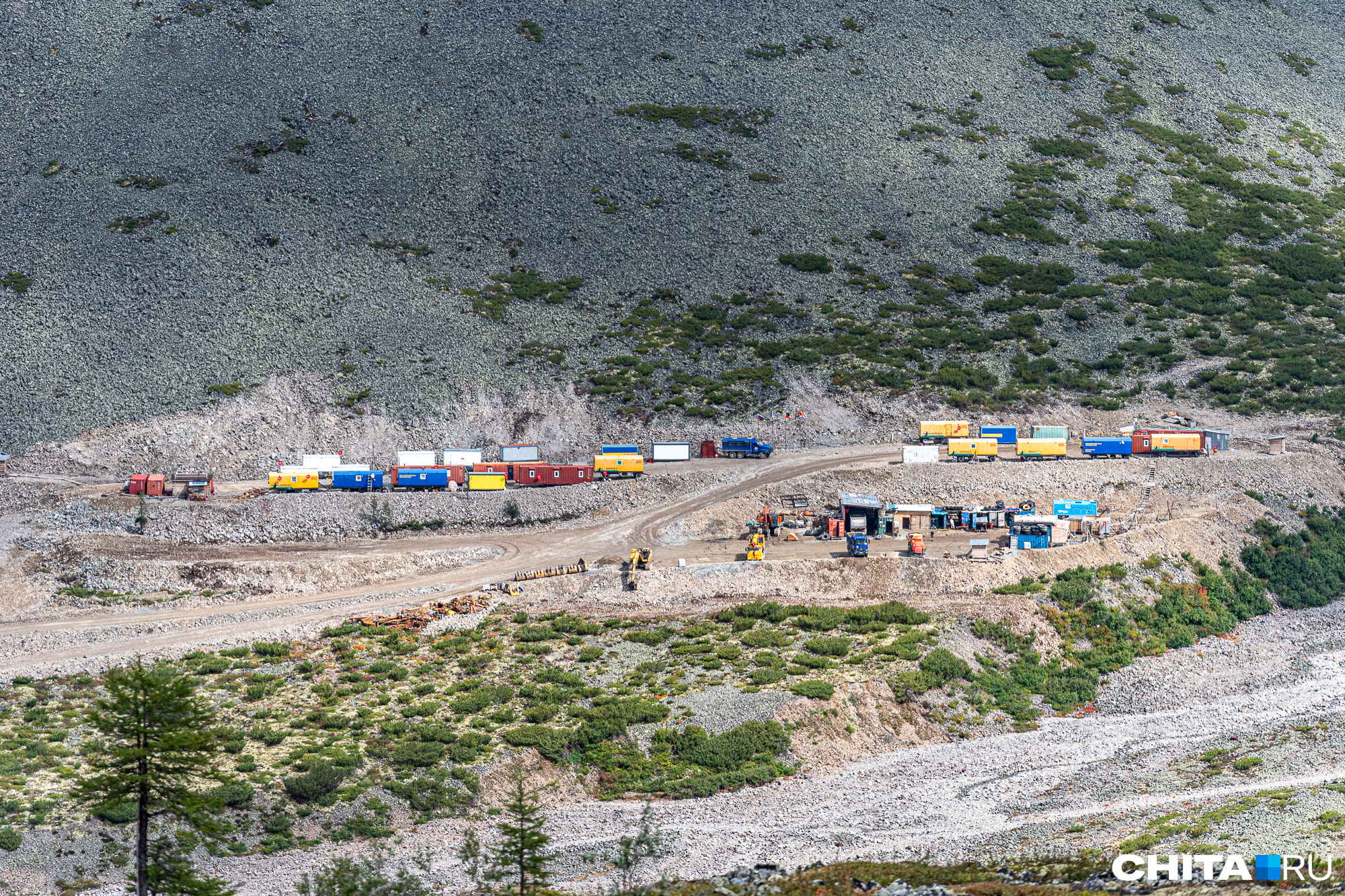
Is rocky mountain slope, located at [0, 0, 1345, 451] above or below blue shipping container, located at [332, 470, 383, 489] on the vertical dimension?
above

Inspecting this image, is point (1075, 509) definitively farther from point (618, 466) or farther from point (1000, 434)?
point (618, 466)

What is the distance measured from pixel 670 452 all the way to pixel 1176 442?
42.9 metres

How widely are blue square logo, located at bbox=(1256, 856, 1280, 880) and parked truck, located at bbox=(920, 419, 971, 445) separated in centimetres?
6016

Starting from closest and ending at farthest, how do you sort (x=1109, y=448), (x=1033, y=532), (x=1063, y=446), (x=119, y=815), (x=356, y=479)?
1. (x=119, y=815)
2. (x=1033, y=532)
3. (x=356, y=479)
4. (x=1109, y=448)
5. (x=1063, y=446)

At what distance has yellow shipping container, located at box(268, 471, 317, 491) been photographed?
88938mm

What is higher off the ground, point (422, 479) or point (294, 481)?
point (422, 479)

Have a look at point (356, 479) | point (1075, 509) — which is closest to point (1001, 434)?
point (1075, 509)

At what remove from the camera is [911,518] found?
8412 centimetres

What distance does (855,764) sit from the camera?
59094mm

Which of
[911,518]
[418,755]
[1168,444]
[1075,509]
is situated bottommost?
[418,755]

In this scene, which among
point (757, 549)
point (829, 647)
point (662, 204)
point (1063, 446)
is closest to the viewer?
point (829, 647)

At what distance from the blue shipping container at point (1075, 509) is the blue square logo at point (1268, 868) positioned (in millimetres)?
45784

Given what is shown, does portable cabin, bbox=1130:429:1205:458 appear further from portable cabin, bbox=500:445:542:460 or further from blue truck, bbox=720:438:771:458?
portable cabin, bbox=500:445:542:460

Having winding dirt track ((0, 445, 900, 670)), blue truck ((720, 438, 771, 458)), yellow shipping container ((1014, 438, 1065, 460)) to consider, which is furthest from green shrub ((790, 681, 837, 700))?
yellow shipping container ((1014, 438, 1065, 460))
